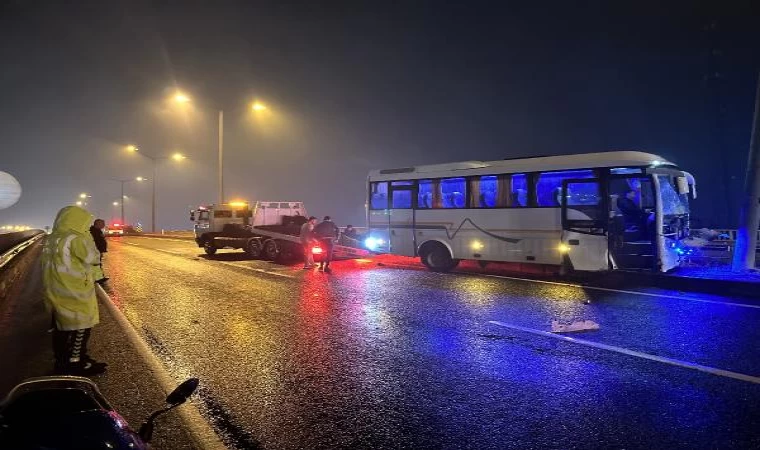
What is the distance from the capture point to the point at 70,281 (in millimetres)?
5230

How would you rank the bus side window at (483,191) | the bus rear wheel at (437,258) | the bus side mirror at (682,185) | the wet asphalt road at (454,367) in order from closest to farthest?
the wet asphalt road at (454,367) → the bus side mirror at (682,185) → the bus side window at (483,191) → the bus rear wheel at (437,258)

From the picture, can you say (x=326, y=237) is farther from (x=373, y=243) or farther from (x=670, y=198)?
(x=670, y=198)

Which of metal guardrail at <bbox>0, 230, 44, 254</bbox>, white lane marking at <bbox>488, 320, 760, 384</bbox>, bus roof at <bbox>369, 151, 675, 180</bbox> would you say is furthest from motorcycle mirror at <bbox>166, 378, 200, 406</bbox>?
metal guardrail at <bbox>0, 230, 44, 254</bbox>

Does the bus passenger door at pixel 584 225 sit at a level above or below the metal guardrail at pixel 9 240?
above

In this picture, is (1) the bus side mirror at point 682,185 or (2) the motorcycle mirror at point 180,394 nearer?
(2) the motorcycle mirror at point 180,394

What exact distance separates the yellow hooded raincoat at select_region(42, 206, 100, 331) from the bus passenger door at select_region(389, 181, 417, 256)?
12.5 meters

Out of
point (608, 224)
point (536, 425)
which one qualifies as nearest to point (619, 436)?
point (536, 425)

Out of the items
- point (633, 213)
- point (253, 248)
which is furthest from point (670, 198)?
point (253, 248)

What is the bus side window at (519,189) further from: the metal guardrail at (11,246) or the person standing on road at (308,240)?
the metal guardrail at (11,246)

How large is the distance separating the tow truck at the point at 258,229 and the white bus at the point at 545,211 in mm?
4865

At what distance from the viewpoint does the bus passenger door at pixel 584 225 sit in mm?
12906

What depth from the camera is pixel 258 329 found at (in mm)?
7875

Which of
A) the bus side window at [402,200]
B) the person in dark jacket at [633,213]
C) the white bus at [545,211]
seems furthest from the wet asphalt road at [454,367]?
the bus side window at [402,200]

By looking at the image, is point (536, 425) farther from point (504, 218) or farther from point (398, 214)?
point (398, 214)
